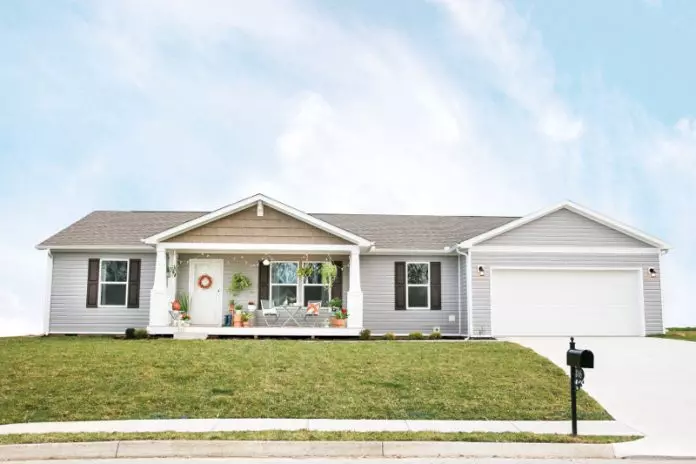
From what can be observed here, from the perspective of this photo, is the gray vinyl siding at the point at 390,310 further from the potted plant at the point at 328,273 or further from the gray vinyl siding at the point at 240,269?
the potted plant at the point at 328,273

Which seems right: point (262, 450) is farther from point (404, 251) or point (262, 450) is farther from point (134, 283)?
point (134, 283)

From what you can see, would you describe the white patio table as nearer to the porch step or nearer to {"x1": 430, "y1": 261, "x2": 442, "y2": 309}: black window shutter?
the porch step

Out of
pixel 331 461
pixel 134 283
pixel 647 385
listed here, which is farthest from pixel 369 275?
pixel 331 461

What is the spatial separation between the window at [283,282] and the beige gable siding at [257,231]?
1564mm

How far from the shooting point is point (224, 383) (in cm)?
1238

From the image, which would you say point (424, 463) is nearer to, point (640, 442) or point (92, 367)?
point (640, 442)

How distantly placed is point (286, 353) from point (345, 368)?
2.15m

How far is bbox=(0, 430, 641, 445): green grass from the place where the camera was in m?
8.91

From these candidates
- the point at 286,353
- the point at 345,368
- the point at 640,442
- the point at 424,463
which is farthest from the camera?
the point at 286,353

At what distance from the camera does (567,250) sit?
20.7 m

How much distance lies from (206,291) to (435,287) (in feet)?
23.4

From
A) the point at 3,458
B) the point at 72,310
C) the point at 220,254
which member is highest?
the point at 220,254

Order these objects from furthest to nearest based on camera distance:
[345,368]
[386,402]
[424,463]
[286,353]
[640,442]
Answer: [286,353] < [345,368] < [386,402] < [640,442] < [424,463]

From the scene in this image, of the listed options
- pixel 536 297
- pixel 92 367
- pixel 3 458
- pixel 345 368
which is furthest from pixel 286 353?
pixel 536 297
